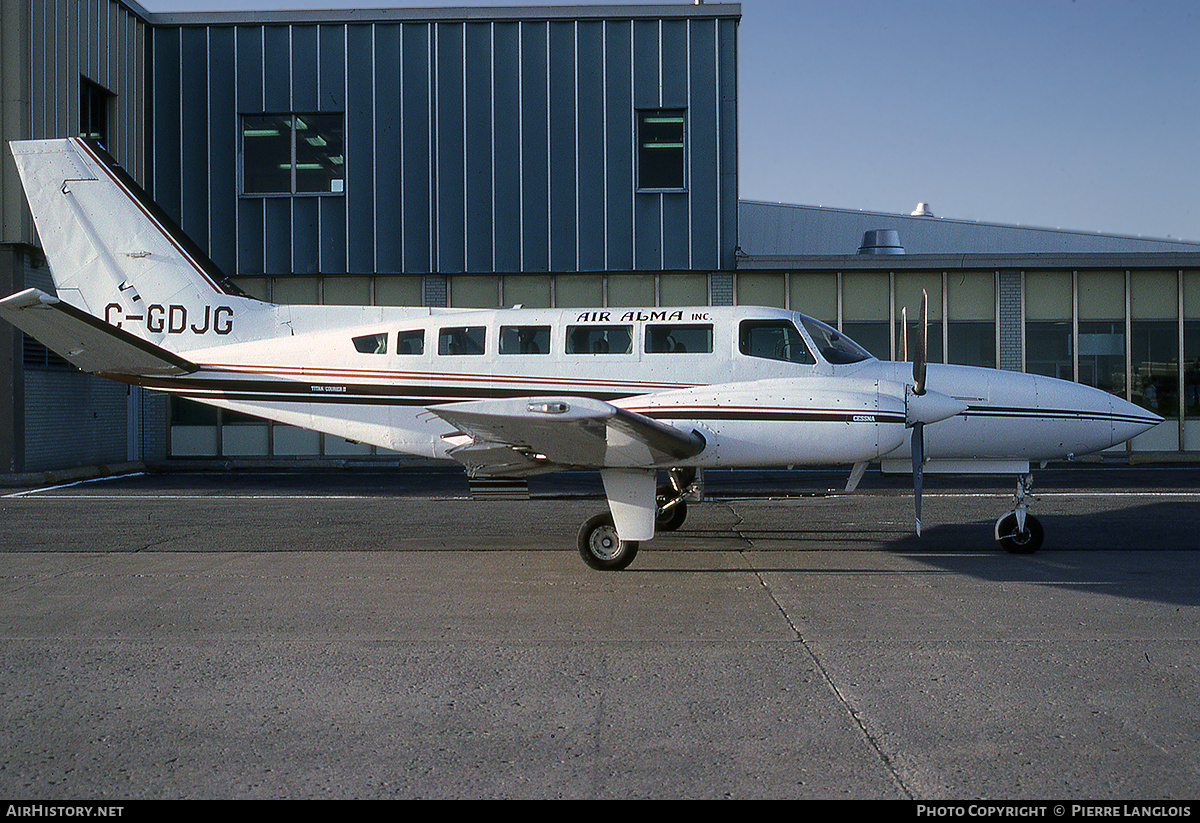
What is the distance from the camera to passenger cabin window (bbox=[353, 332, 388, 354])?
10.1 meters

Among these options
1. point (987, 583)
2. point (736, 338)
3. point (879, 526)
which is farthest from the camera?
point (879, 526)

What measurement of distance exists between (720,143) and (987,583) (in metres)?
15.0

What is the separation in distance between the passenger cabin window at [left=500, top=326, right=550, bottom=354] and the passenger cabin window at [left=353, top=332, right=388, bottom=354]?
54.4 inches

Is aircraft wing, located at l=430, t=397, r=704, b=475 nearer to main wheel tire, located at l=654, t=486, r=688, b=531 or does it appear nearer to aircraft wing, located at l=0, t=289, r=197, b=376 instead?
main wheel tire, located at l=654, t=486, r=688, b=531

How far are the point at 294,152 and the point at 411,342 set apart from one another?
44.4 ft

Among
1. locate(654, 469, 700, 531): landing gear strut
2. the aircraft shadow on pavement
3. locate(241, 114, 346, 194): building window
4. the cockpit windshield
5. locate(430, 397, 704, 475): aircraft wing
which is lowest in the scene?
the aircraft shadow on pavement

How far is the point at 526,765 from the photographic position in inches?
162

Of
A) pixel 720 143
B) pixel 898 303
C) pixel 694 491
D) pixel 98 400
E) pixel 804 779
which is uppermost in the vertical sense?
pixel 720 143

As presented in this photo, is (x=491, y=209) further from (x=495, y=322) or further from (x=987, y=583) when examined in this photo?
(x=987, y=583)

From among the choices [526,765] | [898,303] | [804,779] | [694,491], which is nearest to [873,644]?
[804,779]

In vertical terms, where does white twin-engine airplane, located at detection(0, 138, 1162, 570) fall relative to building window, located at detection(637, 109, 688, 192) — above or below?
below

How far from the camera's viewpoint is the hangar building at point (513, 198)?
2072 cm

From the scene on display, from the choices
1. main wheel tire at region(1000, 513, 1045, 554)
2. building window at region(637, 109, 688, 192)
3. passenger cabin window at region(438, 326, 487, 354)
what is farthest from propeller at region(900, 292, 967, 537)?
building window at region(637, 109, 688, 192)

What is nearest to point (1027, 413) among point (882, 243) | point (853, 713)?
point (853, 713)
